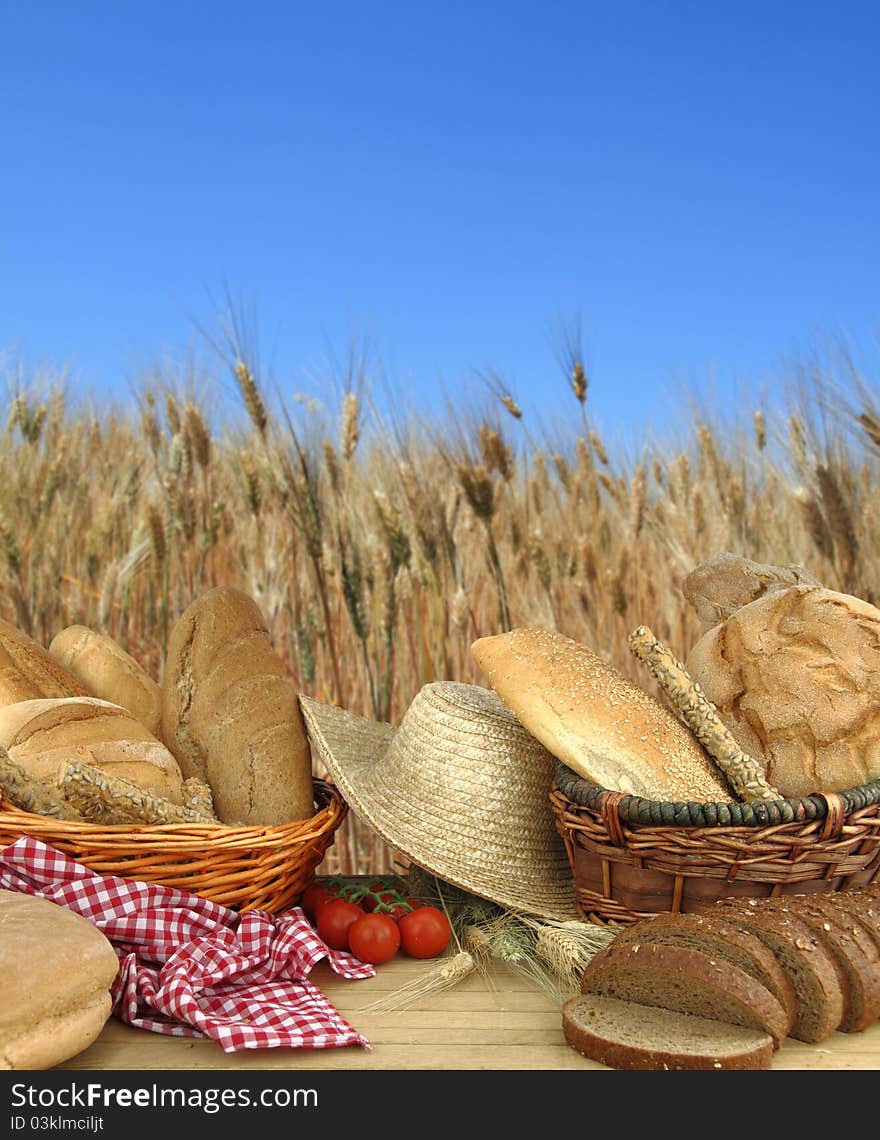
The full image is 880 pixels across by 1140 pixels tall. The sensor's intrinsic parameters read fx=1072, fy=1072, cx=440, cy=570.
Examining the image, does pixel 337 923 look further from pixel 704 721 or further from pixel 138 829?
pixel 704 721

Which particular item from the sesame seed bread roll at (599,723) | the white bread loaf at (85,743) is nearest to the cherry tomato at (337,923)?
the white bread loaf at (85,743)

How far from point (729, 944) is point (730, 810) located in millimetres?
189

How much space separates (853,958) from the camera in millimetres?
1289

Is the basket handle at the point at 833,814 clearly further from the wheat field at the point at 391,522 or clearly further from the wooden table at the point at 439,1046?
the wheat field at the point at 391,522

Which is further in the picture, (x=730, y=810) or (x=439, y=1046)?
(x=730, y=810)

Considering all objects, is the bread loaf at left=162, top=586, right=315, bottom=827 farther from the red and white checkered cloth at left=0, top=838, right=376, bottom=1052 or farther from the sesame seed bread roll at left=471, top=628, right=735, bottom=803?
the sesame seed bread roll at left=471, top=628, right=735, bottom=803

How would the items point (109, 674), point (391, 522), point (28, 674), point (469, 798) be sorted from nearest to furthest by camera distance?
point (469, 798), point (28, 674), point (109, 674), point (391, 522)

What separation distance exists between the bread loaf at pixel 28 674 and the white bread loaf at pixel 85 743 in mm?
112

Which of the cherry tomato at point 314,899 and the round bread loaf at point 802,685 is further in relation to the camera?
the cherry tomato at point 314,899

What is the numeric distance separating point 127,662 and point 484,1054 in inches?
44.9

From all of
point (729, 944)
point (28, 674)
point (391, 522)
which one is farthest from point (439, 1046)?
point (391, 522)

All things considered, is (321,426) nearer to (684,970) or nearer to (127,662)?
(127,662)

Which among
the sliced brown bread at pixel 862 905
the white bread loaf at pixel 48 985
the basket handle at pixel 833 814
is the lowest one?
the sliced brown bread at pixel 862 905

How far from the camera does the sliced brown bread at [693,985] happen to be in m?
1.23
